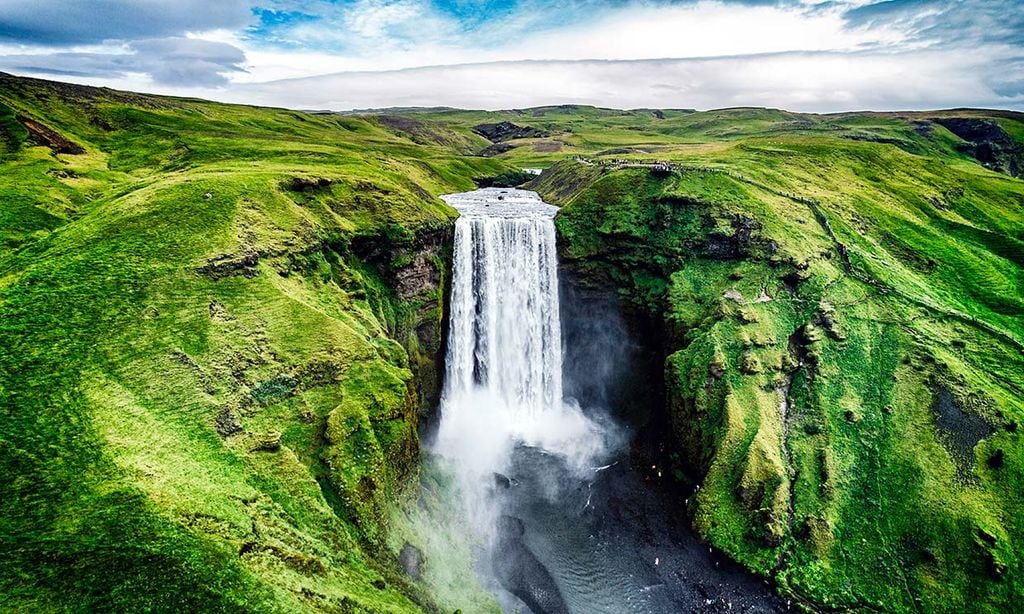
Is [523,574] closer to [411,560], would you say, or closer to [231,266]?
[411,560]

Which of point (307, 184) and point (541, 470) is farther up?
point (307, 184)

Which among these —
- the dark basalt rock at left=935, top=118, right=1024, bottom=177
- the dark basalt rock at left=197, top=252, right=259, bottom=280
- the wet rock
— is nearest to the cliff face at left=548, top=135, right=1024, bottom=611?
the wet rock


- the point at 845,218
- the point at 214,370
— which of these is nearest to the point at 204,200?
the point at 214,370

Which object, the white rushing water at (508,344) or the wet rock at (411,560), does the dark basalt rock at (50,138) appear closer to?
the white rushing water at (508,344)

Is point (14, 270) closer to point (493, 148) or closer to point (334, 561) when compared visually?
point (334, 561)

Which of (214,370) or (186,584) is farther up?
(214,370)

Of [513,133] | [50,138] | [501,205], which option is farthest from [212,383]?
[513,133]
